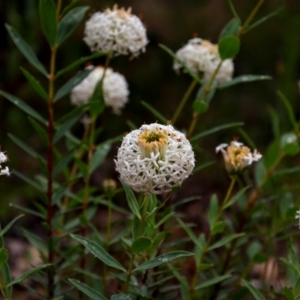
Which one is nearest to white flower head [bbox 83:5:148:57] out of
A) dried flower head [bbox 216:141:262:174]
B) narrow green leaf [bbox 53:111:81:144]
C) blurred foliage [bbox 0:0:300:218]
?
narrow green leaf [bbox 53:111:81:144]

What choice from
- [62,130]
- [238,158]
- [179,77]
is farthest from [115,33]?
[179,77]

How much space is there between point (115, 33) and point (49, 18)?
19cm

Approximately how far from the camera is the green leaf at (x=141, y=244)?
1.01 m

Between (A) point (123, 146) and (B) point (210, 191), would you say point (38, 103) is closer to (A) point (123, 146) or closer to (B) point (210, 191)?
(B) point (210, 191)

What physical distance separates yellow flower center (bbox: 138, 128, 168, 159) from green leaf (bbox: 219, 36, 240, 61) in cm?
44

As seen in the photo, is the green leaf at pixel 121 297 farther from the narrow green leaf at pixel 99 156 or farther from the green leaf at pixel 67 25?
the green leaf at pixel 67 25

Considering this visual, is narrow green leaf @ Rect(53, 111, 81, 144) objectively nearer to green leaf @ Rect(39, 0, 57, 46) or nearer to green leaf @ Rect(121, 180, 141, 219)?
green leaf @ Rect(39, 0, 57, 46)

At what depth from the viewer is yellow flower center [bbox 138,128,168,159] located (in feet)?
3.22

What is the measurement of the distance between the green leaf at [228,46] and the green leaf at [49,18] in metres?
0.39

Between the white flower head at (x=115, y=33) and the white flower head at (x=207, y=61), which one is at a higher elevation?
the white flower head at (x=115, y=33)

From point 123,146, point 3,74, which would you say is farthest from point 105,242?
point 3,74

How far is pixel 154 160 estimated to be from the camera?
0.97m

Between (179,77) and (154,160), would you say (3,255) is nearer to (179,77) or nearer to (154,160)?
(154,160)

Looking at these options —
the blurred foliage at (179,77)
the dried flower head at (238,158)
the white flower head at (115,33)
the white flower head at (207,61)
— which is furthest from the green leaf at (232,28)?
the blurred foliage at (179,77)
